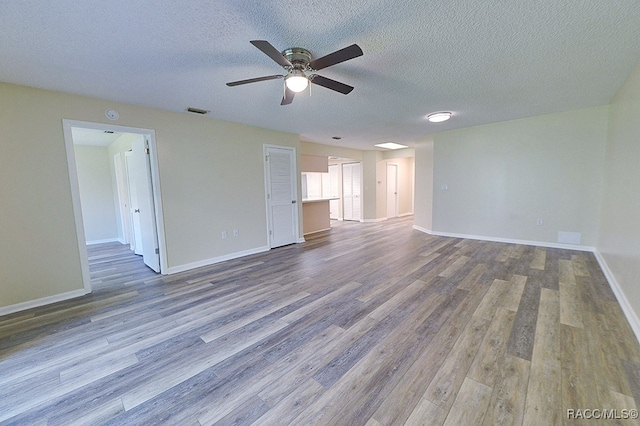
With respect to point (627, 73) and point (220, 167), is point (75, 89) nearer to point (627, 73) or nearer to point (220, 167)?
point (220, 167)

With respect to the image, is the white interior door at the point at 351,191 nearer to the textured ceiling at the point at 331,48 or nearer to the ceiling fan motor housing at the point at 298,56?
the textured ceiling at the point at 331,48

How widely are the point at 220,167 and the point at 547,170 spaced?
5991 millimetres

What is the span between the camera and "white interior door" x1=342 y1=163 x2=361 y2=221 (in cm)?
870

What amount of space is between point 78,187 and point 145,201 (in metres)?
0.92

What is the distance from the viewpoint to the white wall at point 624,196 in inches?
92.5

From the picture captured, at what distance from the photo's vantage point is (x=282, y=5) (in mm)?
1634

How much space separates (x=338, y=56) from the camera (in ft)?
6.02

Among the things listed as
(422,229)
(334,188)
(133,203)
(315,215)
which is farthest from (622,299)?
(334,188)

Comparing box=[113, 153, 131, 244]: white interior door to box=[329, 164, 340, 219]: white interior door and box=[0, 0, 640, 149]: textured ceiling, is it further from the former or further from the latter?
box=[329, 164, 340, 219]: white interior door

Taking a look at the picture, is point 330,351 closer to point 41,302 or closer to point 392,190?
point 41,302

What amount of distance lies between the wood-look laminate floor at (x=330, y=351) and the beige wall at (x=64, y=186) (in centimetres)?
47

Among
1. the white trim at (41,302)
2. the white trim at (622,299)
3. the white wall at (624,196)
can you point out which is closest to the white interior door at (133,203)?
the white trim at (41,302)

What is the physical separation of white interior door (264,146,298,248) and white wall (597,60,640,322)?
489 cm

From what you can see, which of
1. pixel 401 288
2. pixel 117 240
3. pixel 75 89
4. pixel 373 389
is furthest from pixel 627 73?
pixel 117 240
